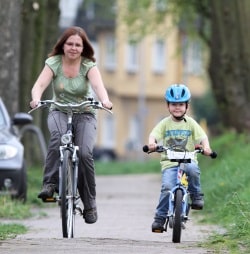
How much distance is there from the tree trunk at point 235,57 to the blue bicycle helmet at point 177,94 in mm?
15247

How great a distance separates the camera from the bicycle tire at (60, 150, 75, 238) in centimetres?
1110

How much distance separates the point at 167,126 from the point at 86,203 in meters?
1.12

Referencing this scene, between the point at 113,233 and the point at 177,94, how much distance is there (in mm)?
2149

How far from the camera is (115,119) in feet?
246

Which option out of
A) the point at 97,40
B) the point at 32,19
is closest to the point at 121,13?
the point at 32,19

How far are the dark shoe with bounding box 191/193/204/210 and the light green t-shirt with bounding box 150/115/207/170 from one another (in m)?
0.38

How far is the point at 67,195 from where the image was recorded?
1120cm

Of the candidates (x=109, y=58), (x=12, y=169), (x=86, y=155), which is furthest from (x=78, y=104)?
(x=109, y=58)

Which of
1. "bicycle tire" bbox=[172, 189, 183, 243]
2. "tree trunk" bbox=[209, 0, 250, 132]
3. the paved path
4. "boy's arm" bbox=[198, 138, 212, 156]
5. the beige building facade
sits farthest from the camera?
the beige building facade

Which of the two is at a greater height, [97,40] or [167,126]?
[97,40]

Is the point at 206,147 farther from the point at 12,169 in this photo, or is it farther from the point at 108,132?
the point at 108,132

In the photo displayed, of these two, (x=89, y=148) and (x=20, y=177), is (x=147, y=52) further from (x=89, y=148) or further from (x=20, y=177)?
(x=89, y=148)

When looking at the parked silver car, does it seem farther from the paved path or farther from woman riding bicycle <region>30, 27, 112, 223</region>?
woman riding bicycle <region>30, 27, 112, 223</region>

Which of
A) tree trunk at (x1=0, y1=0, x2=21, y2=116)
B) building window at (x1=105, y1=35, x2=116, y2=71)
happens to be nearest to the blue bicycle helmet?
tree trunk at (x1=0, y1=0, x2=21, y2=116)
